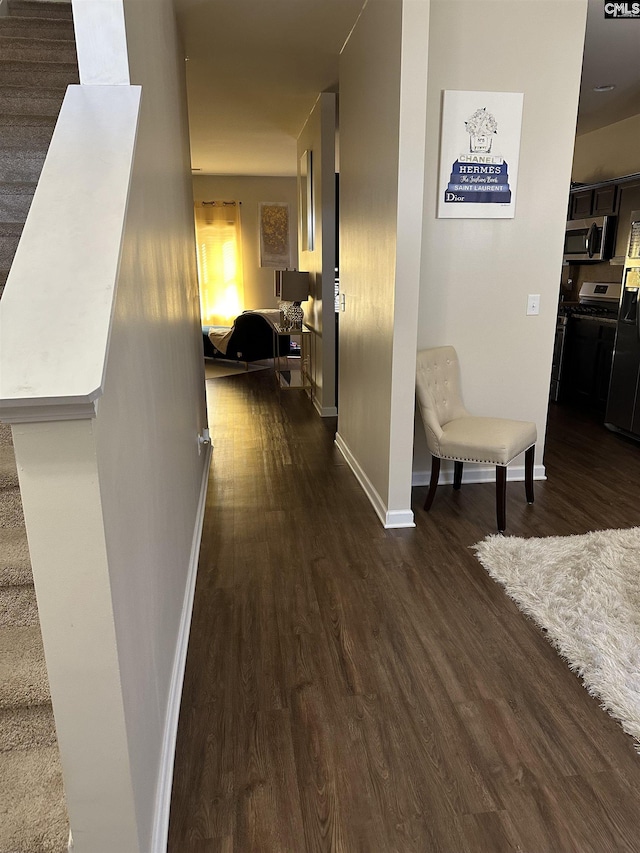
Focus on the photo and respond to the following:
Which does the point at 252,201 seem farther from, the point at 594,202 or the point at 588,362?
the point at 588,362

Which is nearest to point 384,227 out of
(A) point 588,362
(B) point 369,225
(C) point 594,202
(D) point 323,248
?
(B) point 369,225

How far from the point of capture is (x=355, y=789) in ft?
5.08

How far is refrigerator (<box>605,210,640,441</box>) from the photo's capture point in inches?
173

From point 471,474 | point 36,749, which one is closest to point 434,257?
point 471,474

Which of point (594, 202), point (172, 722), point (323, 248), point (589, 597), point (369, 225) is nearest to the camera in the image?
point (172, 722)

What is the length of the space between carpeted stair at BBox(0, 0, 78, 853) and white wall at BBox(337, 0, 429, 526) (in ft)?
4.79

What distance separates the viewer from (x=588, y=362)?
5.52 metres

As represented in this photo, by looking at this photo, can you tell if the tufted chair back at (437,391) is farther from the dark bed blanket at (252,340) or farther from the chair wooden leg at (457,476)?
the dark bed blanket at (252,340)

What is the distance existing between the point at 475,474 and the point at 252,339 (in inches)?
185

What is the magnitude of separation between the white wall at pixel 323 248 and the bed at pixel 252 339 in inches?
75.7

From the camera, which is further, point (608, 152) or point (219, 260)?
point (219, 260)

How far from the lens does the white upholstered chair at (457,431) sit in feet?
9.84

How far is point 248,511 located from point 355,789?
186 centimetres

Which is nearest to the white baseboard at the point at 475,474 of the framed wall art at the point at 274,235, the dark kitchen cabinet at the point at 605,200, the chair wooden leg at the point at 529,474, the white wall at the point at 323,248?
the chair wooden leg at the point at 529,474
